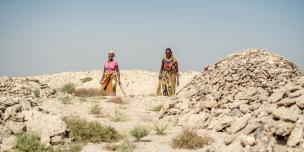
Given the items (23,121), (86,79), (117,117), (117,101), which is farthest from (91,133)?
(86,79)

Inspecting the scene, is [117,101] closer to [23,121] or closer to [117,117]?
[117,117]

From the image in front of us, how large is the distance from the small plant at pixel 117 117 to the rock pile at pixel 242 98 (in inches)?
52.6

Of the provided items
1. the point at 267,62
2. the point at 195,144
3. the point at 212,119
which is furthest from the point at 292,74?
the point at 195,144

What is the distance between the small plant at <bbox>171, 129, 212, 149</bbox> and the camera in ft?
29.2

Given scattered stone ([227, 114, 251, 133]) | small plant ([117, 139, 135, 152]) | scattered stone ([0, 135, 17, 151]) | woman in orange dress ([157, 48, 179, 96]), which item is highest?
woman in orange dress ([157, 48, 179, 96])

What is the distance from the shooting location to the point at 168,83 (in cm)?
1720

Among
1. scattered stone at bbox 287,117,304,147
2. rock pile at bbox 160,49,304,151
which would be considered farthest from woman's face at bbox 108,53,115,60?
scattered stone at bbox 287,117,304,147

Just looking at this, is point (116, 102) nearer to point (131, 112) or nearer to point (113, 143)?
point (131, 112)

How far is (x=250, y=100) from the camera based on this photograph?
35.1 feet

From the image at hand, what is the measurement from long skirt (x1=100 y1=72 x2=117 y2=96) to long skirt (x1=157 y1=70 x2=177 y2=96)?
2038 millimetres

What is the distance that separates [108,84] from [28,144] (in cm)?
877

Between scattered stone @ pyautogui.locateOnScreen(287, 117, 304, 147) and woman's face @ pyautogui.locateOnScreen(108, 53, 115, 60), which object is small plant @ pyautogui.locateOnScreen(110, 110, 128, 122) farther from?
scattered stone @ pyautogui.locateOnScreen(287, 117, 304, 147)

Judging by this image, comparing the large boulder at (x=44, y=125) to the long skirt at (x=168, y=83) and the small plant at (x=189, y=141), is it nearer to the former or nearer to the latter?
the small plant at (x=189, y=141)

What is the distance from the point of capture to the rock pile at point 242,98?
22.3ft
